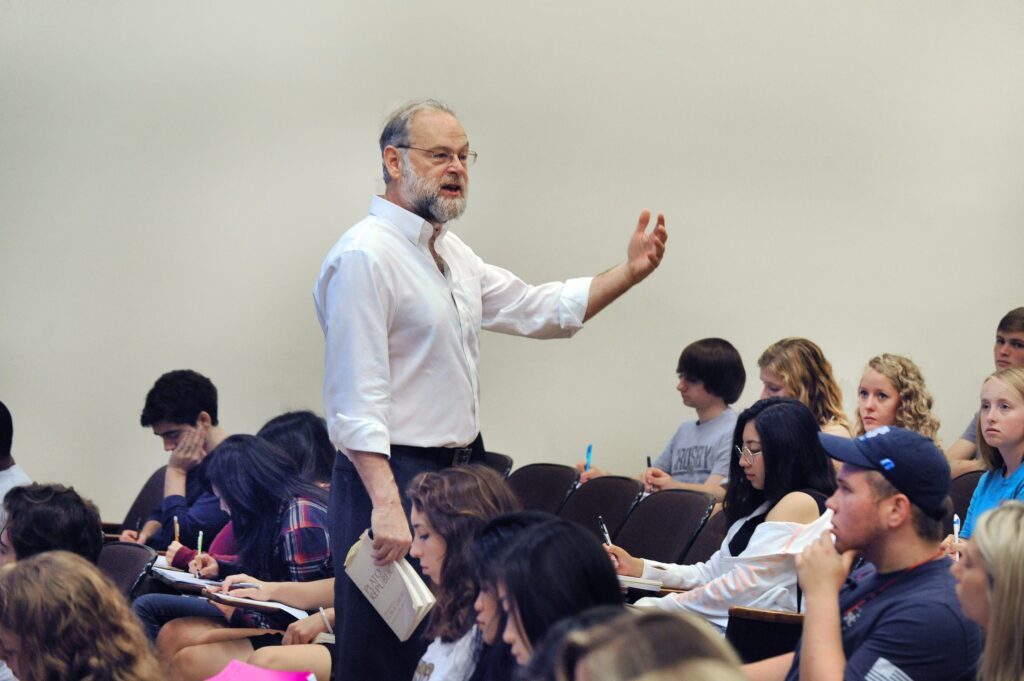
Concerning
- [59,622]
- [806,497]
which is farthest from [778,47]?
[59,622]

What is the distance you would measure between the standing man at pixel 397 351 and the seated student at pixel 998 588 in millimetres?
1092

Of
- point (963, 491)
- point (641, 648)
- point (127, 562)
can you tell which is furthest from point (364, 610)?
point (963, 491)

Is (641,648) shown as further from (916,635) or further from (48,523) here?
(48,523)

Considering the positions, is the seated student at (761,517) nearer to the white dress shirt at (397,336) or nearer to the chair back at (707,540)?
the chair back at (707,540)

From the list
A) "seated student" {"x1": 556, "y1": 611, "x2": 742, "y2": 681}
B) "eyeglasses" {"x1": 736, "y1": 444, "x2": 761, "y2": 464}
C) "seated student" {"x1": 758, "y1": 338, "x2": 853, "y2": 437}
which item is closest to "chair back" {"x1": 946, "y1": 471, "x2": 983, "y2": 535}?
"seated student" {"x1": 758, "y1": 338, "x2": 853, "y2": 437}

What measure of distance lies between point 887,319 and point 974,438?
87 cm

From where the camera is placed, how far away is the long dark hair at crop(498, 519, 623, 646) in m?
1.76

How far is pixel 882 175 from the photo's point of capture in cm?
549

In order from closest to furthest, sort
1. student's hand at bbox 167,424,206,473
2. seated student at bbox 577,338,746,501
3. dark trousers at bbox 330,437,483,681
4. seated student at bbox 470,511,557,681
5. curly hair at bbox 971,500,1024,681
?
curly hair at bbox 971,500,1024,681 < seated student at bbox 470,511,557,681 < dark trousers at bbox 330,437,483,681 < student's hand at bbox 167,424,206,473 < seated student at bbox 577,338,746,501

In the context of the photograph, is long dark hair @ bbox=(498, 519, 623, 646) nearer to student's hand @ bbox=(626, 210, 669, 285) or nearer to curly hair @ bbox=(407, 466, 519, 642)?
curly hair @ bbox=(407, 466, 519, 642)

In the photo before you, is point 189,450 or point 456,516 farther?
point 189,450

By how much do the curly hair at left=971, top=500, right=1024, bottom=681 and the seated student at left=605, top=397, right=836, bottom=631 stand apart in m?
1.02

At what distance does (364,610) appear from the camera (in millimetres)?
2588

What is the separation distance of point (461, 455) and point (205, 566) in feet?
3.96
